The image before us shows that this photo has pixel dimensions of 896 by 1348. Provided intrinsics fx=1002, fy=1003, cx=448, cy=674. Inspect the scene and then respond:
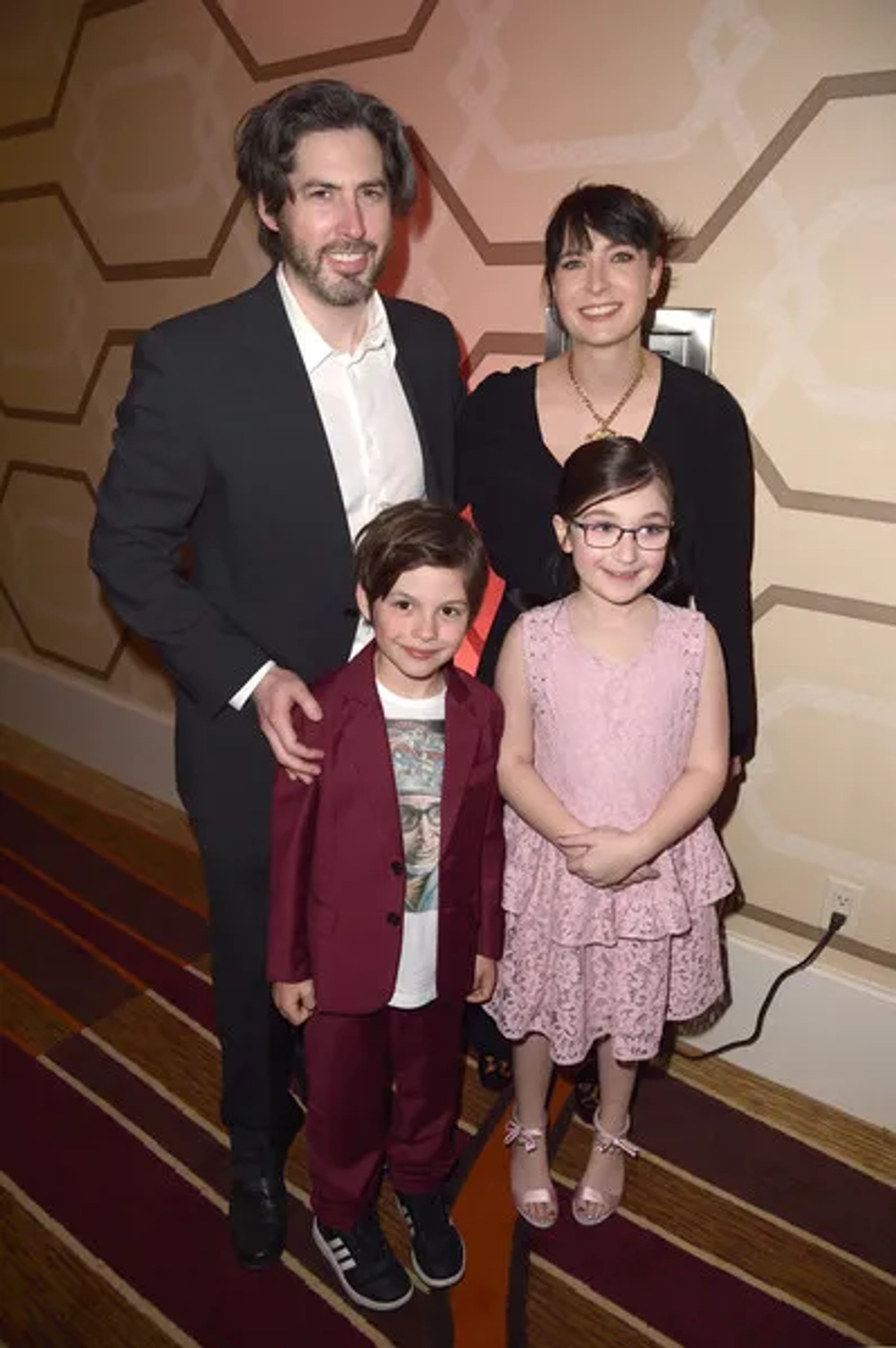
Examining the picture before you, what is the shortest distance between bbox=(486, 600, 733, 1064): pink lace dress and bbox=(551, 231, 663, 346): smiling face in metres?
0.48

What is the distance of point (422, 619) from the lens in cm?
149

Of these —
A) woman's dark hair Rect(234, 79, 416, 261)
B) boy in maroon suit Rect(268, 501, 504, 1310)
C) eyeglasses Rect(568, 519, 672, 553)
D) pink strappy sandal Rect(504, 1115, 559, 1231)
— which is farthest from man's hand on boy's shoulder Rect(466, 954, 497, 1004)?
woman's dark hair Rect(234, 79, 416, 261)

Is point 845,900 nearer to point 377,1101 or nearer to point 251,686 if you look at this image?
point 377,1101

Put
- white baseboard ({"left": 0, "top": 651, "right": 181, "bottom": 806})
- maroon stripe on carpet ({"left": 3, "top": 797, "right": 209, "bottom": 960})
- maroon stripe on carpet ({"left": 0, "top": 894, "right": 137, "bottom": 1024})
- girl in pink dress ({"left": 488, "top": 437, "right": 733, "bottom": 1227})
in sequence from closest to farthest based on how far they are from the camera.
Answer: girl in pink dress ({"left": 488, "top": 437, "right": 733, "bottom": 1227})
maroon stripe on carpet ({"left": 0, "top": 894, "right": 137, "bottom": 1024})
maroon stripe on carpet ({"left": 3, "top": 797, "right": 209, "bottom": 960})
white baseboard ({"left": 0, "top": 651, "right": 181, "bottom": 806})

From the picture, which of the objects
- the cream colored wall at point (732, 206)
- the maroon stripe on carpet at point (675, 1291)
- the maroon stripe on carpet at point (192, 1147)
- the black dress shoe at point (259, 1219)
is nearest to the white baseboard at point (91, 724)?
the maroon stripe on carpet at point (192, 1147)

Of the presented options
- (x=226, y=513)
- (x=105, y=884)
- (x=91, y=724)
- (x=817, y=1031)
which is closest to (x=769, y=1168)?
(x=817, y=1031)

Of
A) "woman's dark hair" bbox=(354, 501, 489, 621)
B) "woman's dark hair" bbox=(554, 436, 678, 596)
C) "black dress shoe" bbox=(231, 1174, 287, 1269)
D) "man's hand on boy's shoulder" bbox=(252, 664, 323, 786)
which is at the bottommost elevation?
"black dress shoe" bbox=(231, 1174, 287, 1269)

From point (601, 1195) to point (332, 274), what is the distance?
179 cm

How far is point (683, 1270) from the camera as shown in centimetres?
188

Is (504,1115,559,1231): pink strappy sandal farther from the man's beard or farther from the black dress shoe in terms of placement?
the man's beard

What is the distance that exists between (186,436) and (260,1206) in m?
1.44

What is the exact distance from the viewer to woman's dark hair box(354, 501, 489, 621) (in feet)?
4.85

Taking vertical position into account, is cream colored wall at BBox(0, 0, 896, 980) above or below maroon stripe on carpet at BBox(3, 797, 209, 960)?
above

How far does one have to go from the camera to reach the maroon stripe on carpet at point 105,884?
285 centimetres
